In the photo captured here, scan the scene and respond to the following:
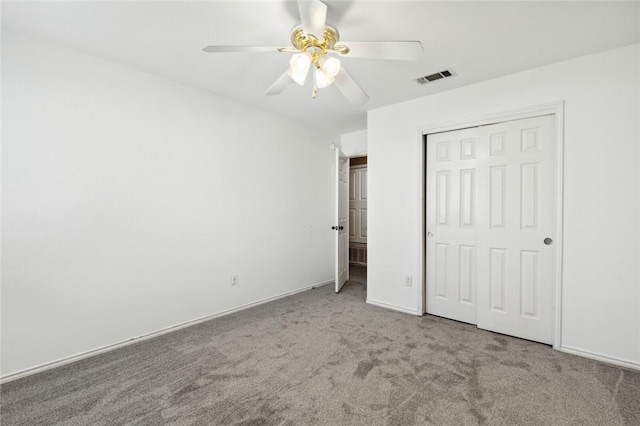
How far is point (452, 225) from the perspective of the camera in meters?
3.25

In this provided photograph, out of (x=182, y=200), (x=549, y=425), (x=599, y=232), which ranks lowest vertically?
(x=549, y=425)

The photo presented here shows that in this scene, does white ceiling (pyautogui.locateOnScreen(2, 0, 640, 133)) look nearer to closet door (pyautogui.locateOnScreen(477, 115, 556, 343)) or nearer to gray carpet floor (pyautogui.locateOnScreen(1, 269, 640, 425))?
closet door (pyautogui.locateOnScreen(477, 115, 556, 343))

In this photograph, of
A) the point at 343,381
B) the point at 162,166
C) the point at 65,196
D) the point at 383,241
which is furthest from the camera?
the point at 383,241

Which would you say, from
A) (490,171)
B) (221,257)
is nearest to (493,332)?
(490,171)

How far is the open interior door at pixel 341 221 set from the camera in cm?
421

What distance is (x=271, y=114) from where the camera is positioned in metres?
3.92

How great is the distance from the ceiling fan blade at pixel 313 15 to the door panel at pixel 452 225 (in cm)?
211

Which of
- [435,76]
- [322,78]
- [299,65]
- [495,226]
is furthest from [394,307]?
[299,65]

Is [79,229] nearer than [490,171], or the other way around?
[79,229]

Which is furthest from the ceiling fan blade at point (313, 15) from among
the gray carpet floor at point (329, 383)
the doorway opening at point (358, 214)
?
the doorway opening at point (358, 214)

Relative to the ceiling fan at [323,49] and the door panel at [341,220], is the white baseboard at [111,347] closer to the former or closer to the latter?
the door panel at [341,220]

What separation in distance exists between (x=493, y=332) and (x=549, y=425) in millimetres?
1305

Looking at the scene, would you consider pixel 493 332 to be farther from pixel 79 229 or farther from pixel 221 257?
pixel 79 229

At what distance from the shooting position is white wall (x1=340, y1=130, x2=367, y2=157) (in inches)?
187
